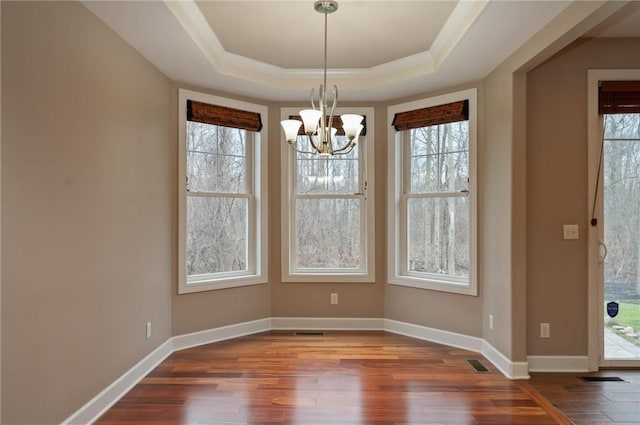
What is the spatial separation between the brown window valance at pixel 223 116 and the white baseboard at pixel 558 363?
3.29m

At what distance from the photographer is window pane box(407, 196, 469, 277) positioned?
13.0ft

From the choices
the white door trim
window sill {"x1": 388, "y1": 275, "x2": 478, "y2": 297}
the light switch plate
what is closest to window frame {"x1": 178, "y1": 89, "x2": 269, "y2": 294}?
window sill {"x1": 388, "y1": 275, "x2": 478, "y2": 297}

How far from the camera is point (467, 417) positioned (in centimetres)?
256

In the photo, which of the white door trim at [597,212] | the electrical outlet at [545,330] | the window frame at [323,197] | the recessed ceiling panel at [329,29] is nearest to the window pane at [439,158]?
the window frame at [323,197]

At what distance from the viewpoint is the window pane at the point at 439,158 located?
396 cm

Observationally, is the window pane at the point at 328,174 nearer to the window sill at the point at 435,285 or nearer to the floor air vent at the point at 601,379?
the window sill at the point at 435,285

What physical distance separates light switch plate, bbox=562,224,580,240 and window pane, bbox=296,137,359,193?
200 cm

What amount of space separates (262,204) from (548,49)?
2839 mm

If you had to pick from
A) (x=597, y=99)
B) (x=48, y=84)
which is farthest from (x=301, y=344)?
(x=597, y=99)

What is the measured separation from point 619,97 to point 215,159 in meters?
3.52

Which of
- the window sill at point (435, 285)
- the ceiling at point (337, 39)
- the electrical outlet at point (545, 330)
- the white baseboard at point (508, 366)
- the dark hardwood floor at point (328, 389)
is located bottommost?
the dark hardwood floor at point (328, 389)

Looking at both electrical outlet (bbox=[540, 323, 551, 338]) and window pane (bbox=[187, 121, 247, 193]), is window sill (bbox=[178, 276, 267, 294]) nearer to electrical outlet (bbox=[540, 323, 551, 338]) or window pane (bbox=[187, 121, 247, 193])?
window pane (bbox=[187, 121, 247, 193])

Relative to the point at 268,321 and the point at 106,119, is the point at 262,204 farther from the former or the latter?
the point at 106,119

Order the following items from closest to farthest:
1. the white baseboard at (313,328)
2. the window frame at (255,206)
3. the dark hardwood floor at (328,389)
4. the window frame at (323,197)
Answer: the dark hardwood floor at (328,389), the white baseboard at (313,328), the window frame at (255,206), the window frame at (323,197)
